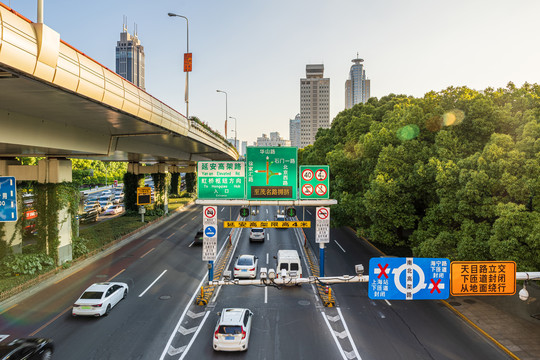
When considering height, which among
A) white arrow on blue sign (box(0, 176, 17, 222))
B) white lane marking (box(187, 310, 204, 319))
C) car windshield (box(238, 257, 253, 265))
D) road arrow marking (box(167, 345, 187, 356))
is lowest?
road arrow marking (box(167, 345, 187, 356))

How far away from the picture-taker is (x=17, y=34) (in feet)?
24.3

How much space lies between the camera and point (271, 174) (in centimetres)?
1543

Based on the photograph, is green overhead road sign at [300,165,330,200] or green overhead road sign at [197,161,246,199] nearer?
green overhead road sign at [300,165,330,200]

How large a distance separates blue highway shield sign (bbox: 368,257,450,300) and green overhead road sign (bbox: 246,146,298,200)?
6.61 meters

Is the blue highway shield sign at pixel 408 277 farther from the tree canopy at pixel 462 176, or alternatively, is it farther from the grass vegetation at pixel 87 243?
the grass vegetation at pixel 87 243

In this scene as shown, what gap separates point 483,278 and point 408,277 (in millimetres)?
2046

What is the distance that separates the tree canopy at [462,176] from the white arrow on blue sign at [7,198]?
64.2 feet

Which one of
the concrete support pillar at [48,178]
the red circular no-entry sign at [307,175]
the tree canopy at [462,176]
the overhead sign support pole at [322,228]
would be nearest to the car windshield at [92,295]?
the concrete support pillar at [48,178]

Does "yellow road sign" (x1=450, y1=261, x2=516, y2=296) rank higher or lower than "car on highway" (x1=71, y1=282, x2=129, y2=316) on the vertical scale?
higher

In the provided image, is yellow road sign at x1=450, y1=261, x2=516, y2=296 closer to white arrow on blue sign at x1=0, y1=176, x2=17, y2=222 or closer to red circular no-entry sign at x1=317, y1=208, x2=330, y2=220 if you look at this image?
red circular no-entry sign at x1=317, y1=208, x2=330, y2=220

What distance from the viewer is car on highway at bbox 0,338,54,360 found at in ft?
38.7

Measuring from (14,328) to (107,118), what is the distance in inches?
444

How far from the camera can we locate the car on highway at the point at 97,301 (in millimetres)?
16734

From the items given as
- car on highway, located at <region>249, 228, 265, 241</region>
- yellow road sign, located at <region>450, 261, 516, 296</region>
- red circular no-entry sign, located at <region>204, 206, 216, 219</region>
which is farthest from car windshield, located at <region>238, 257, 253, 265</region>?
yellow road sign, located at <region>450, 261, 516, 296</region>
